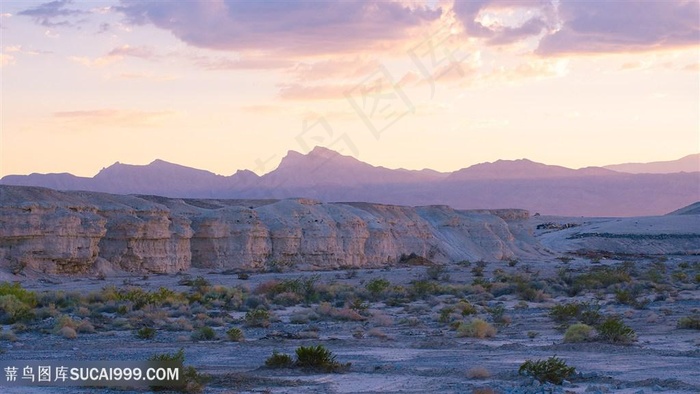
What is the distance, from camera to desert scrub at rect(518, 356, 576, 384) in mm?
13406

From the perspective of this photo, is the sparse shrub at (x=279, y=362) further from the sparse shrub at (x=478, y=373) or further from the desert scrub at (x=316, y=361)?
the sparse shrub at (x=478, y=373)

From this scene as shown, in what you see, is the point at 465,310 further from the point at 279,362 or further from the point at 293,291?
the point at 279,362

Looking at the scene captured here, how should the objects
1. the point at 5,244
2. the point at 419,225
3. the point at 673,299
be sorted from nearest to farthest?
the point at 673,299 → the point at 5,244 → the point at 419,225

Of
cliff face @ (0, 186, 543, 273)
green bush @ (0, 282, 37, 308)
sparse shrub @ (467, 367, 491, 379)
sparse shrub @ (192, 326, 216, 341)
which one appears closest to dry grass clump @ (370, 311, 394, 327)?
sparse shrub @ (192, 326, 216, 341)

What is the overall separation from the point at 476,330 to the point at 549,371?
686 centimetres

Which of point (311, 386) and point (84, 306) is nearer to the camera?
point (311, 386)

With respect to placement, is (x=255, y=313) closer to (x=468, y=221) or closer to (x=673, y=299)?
(x=673, y=299)

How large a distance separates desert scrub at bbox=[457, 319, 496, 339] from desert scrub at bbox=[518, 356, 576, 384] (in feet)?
21.1

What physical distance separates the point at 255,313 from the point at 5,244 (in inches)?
992

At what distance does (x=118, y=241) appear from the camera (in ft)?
165

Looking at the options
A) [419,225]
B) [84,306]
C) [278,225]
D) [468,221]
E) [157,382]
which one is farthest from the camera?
[468,221]

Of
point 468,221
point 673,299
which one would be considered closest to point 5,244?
point 673,299

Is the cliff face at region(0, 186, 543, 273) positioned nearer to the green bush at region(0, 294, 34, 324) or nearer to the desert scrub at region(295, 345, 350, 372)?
the green bush at region(0, 294, 34, 324)

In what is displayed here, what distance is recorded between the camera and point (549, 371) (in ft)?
44.3
